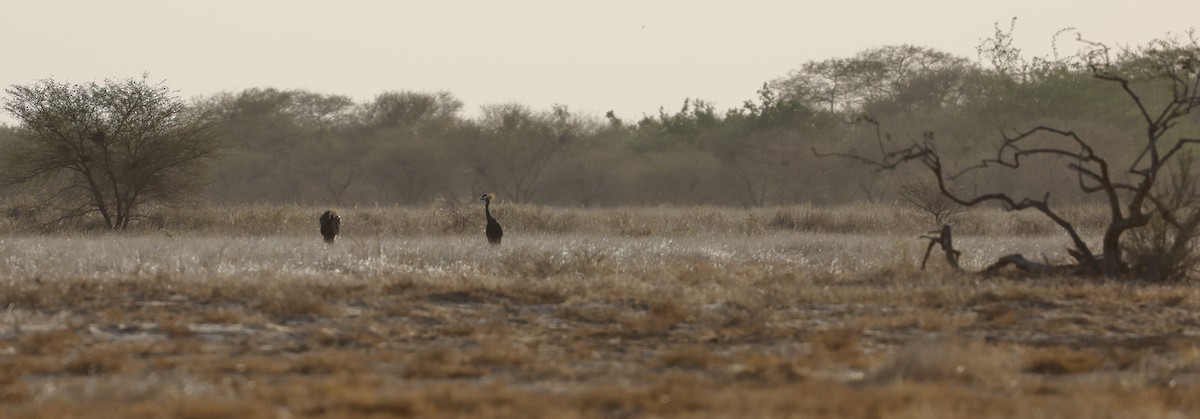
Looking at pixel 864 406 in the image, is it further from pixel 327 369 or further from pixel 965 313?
pixel 965 313

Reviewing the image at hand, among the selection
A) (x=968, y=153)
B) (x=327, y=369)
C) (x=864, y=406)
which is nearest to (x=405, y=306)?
(x=327, y=369)

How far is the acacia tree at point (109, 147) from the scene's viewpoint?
2998 cm

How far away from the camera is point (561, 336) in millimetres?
10945

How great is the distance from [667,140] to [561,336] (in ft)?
195

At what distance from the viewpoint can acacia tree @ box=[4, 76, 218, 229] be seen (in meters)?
30.0

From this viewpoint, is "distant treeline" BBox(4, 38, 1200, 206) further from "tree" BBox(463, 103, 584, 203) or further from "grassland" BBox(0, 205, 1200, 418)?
"grassland" BBox(0, 205, 1200, 418)

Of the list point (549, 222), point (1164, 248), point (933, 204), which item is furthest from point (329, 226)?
point (933, 204)

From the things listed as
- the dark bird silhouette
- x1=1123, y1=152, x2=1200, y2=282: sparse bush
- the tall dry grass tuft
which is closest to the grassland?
x1=1123, y1=152, x2=1200, y2=282: sparse bush

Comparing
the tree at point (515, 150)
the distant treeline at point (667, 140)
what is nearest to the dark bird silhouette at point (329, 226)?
the distant treeline at point (667, 140)

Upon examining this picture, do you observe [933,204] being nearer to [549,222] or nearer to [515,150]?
[549,222]

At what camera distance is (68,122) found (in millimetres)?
30109

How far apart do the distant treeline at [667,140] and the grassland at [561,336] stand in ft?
135

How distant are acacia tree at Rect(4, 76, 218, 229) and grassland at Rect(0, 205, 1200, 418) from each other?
1047 cm

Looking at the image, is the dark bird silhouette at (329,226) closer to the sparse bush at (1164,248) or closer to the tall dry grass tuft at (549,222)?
the tall dry grass tuft at (549,222)
